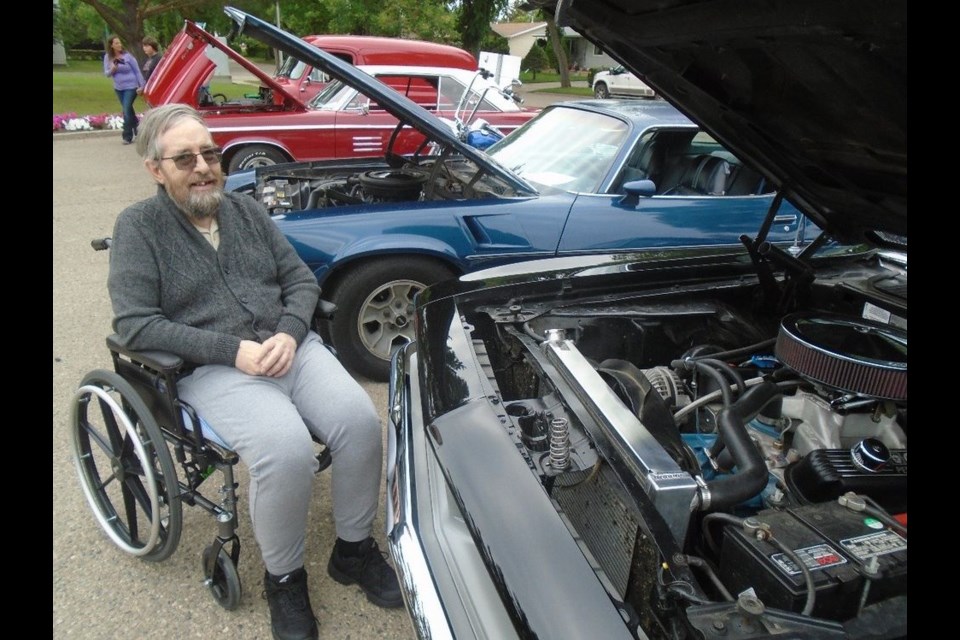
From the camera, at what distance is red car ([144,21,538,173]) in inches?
248

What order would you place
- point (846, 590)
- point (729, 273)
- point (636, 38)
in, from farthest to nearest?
point (729, 273), point (636, 38), point (846, 590)

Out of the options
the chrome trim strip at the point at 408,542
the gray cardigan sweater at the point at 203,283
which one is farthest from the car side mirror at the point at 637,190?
the chrome trim strip at the point at 408,542

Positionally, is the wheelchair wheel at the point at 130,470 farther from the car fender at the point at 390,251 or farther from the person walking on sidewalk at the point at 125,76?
the person walking on sidewalk at the point at 125,76

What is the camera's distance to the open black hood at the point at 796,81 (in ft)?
4.38

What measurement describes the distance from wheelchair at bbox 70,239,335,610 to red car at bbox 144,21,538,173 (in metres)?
4.65

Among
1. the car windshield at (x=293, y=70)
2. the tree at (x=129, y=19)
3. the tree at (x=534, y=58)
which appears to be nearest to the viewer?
the car windshield at (x=293, y=70)

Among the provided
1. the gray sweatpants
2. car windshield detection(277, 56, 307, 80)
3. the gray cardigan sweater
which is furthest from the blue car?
car windshield detection(277, 56, 307, 80)

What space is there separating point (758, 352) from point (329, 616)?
5.44 feet

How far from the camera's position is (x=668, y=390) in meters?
1.88

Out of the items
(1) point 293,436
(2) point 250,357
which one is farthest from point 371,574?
(2) point 250,357

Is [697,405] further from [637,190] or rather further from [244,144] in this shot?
[244,144]

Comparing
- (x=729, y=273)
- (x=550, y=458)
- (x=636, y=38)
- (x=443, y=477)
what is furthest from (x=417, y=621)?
(x=729, y=273)

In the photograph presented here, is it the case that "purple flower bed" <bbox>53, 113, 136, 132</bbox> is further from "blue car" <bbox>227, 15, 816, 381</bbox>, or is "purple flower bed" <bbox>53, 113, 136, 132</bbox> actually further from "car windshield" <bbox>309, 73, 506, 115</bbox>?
"blue car" <bbox>227, 15, 816, 381</bbox>
